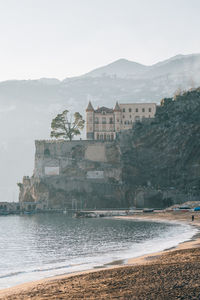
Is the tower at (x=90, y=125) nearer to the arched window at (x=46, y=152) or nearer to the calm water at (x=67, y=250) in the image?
the arched window at (x=46, y=152)

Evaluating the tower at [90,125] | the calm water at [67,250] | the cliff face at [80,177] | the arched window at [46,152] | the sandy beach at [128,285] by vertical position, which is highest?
the tower at [90,125]

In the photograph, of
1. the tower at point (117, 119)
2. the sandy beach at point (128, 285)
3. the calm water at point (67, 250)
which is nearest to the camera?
the sandy beach at point (128, 285)

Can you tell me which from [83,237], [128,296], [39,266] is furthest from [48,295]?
[83,237]

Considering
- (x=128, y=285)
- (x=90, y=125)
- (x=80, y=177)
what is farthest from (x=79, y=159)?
(x=128, y=285)

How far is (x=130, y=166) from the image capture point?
598ft

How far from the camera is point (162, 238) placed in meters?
85.8

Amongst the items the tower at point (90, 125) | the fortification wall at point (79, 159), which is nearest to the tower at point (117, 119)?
the tower at point (90, 125)

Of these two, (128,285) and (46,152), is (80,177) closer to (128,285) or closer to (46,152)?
(46,152)

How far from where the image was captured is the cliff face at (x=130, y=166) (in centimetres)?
17512

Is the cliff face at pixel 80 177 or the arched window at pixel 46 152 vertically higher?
the arched window at pixel 46 152

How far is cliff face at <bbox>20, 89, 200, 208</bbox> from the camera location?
175m

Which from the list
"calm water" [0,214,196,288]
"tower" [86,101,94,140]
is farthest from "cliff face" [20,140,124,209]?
"calm water" [0,214,196,288]

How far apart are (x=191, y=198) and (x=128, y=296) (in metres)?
139

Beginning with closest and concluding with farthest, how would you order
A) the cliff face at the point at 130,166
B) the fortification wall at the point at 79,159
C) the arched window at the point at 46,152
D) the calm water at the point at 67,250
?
1. the calm water at the point at 67,250
2. the cliff face at the point at 130,166
3. the fortification wall at the point at 79,159
4. the arched window at the point at 46,152
